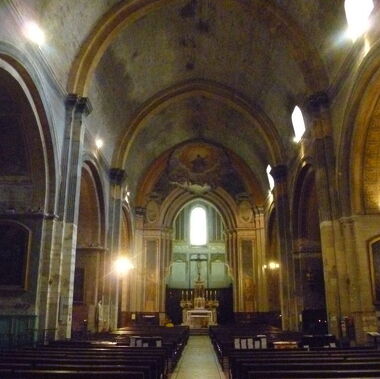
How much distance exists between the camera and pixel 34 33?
12.0 metres

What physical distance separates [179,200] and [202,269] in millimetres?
8911

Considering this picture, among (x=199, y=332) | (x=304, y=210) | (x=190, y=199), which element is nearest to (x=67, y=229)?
(x=304, y=210)

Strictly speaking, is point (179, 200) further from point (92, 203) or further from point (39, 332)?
point (39, 332)

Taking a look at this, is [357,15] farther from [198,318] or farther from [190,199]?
[198,318]

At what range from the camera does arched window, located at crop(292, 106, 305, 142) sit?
18.5m

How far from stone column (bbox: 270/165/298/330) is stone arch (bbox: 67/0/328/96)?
694cm

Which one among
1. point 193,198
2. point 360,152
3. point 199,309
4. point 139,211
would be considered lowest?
point 199,309

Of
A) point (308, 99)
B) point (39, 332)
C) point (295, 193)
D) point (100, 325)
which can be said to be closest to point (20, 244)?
point (39, 332)

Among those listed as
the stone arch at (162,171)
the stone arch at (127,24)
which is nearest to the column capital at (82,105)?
the stone arch at (127,24)

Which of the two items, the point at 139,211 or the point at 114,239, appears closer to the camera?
the point at 114,239

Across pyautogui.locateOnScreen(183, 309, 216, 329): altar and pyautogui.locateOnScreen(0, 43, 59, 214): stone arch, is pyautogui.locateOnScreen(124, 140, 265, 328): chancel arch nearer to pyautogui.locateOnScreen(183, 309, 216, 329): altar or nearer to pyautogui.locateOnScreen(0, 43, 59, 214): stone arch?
pyautogui.locateOnScreen(183, 309, 216, 329): altar

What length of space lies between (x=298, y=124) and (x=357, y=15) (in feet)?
Result: 22.3

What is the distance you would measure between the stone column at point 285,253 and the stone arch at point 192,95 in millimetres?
1176

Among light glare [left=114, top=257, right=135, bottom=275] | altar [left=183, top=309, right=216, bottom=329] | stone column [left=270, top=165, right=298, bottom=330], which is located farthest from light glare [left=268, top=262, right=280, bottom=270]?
light glare [left=114, top=257, right=135, bottom=275]
